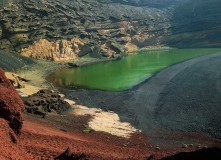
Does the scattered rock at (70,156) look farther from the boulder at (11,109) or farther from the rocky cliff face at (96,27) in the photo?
the rocky cliff face at (96,27)

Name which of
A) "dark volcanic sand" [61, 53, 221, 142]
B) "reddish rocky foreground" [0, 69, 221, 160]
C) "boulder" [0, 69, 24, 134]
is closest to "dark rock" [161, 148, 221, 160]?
"reddish rocky foreground" [0, 69, 221, 160]

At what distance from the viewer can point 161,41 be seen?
15225cm

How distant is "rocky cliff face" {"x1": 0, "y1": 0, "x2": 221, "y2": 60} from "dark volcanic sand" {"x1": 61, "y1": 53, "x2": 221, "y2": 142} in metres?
46.1

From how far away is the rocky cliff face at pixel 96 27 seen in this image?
110 meters

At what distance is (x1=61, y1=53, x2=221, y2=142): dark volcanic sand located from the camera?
143 feet

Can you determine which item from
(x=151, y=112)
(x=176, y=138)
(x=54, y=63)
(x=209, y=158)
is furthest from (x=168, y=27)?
(x=209, y=158)

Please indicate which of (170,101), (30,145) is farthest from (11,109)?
(170,101)

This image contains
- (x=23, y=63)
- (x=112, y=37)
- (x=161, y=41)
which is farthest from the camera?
(x=161, y=41)

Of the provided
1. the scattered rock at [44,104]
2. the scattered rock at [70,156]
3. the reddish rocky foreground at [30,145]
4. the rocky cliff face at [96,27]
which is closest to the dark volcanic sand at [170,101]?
the scattered rock at [44,104]

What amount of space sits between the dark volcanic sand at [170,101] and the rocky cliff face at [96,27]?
46.1 metres

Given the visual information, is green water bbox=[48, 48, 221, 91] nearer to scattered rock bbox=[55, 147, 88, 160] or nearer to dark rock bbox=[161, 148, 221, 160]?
scattered rock bbox=[55, 147, 88, 160]

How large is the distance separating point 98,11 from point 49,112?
102 m

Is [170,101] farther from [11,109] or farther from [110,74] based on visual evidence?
[11,109]

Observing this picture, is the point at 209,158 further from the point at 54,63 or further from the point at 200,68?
the point at 54,63
